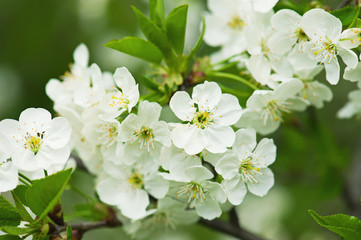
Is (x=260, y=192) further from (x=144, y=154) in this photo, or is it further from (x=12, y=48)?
(x=12, y=48)

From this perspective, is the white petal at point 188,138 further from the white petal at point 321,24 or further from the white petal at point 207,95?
the white petal at point 321,24

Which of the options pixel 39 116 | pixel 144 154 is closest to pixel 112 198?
pixel 144 154

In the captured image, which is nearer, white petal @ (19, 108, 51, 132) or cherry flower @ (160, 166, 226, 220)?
cherry flower @ (160, 166, 226, 220)

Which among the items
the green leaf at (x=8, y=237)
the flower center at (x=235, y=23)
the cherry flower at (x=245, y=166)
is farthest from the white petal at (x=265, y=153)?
the green leaf at (x=8, y=237)

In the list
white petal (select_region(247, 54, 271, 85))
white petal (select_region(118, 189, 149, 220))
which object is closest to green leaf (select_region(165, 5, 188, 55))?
white petal (select_region(247, 54, 271, 85))

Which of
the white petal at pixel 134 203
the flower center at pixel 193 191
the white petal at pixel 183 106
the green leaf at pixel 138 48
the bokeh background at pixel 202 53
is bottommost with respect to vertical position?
the bokeh background at pixel 202 53

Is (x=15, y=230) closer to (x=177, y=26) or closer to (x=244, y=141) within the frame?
(x=244, y=141)

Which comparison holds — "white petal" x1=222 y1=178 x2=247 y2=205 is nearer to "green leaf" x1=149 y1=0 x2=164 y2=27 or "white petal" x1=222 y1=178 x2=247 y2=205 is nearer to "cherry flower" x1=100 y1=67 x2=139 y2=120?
"cherry flower" x1=100 y1=67 x2=139 y2=120

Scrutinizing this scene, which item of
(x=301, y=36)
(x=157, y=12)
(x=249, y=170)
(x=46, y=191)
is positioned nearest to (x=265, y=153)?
(x=249, y=170)

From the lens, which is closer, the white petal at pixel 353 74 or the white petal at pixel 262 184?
the white petal at pixel 353 74
